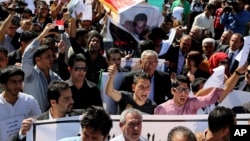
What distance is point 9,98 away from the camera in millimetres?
5023

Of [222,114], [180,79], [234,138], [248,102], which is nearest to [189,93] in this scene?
[180,79]

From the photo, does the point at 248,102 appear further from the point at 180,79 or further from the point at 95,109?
the point at 95,109

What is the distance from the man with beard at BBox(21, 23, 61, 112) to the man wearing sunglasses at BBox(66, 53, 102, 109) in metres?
0.25

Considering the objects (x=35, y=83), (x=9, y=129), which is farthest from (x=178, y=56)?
(x=9, y=129)

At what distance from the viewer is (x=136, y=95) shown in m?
5.43

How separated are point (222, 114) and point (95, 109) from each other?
923mm

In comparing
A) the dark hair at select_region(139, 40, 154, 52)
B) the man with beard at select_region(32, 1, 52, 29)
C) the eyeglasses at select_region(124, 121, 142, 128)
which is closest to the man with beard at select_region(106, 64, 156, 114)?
the eyeglasses at select_region(124, 121, 142, 128)

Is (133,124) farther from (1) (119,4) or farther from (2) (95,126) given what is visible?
(1) (119,4)

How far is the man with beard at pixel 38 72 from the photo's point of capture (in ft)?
18.6

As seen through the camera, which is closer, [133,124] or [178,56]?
[133,124]

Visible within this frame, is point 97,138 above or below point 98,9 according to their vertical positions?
below

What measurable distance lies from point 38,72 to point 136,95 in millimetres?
1025

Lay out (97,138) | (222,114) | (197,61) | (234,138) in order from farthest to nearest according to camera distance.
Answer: (197,61) → (222,114) → (97,138) → (234,138)

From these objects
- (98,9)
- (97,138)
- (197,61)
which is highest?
(98,9)
